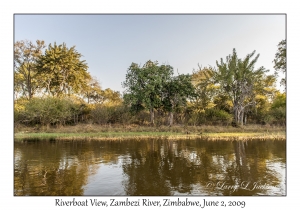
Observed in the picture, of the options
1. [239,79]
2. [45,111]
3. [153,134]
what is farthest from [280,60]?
[45,111]

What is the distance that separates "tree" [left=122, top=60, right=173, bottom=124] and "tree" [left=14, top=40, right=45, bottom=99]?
1779 cm

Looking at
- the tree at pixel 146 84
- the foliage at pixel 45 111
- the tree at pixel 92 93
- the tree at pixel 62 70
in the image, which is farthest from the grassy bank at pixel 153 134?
the tree at pixel 92 93

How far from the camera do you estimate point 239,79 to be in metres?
32.5

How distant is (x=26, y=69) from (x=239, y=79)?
1394 inches

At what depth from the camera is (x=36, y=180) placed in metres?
9.72

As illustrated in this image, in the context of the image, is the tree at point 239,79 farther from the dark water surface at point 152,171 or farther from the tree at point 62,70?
the tree at point 62,70

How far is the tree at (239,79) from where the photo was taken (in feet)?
106

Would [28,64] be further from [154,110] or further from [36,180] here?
[36,180]

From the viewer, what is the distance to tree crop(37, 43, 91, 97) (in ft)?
121

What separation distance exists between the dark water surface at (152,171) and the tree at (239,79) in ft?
56.1

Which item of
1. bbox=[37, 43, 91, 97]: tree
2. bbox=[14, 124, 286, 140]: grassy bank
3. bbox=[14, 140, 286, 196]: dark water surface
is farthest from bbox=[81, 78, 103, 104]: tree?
bbox=[14, 140, 286, 196]: dark water surface

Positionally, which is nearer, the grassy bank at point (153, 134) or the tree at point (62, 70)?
the grassy bank at point (153, 134)

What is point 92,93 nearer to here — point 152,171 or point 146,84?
point 146,84
